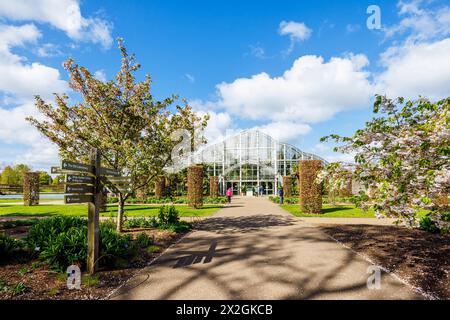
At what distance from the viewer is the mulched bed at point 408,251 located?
434 cm

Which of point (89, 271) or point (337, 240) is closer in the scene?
point (89, 271)

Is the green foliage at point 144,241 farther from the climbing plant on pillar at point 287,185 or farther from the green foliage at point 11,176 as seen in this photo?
the green foliage at point 11,176

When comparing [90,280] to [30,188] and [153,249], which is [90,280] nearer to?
[153,249]

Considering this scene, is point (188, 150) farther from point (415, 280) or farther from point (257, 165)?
point (257, 165)

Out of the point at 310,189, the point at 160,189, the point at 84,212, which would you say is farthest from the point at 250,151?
the point at 84,212

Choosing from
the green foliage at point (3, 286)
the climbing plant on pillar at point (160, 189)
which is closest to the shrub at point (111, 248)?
the green foliage at point (3, 286)

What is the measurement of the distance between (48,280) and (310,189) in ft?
42.9

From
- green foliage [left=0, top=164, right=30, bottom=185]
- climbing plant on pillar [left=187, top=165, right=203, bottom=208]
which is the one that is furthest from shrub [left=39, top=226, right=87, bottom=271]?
green foliage [left=0, top=164, right=30, bottom=185]

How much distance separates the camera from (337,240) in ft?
24.6

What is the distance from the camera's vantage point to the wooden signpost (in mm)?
4320

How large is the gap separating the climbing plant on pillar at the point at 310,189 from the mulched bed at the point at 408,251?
16.4ft
